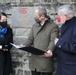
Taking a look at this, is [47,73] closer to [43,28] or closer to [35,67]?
[35,67]

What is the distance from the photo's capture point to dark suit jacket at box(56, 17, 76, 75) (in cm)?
421

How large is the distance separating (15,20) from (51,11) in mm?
781

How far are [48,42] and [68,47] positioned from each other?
873 mm

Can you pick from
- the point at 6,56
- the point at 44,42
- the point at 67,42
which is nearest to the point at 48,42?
the point at 44,42

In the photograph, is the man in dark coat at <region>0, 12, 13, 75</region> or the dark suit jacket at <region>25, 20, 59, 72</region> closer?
the dark suit jacket at <region>25, 20, 59, 72</region>

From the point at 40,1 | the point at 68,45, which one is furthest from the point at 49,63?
the point at 40,1

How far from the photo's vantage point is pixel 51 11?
224 inches

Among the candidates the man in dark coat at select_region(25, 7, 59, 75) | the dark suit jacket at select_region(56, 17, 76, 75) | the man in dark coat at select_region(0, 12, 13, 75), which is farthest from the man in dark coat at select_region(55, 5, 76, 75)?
the man in dark coat at select_region(0, 12, 13, 75)

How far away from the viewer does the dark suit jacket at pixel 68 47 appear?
4211 mm

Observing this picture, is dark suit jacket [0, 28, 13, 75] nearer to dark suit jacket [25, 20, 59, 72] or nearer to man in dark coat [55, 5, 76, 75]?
dark suit jacket [25, 20, 59, 72]

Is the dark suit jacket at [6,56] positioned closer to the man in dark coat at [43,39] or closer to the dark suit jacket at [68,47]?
the man in dark coat at [43,39]

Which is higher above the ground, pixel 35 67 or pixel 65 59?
pixel 65 59

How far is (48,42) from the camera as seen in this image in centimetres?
502

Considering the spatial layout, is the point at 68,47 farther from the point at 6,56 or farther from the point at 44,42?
the point at 6,56
